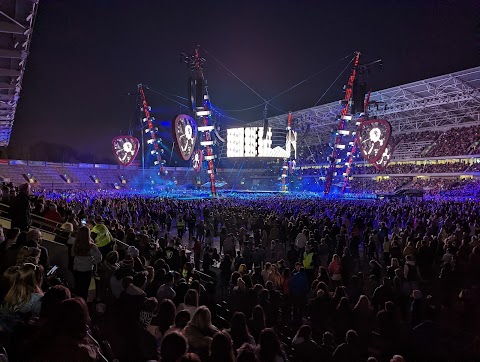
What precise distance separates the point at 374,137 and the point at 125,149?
916 inches

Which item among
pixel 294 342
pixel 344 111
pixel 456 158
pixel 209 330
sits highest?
pixel 344 111

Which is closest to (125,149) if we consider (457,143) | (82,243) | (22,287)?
(82,243)

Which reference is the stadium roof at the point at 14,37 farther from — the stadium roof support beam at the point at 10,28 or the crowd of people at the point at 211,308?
the crowd of people at the point at 211,308

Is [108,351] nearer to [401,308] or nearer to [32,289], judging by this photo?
[32,289]

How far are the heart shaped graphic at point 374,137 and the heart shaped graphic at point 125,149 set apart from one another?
21371mm

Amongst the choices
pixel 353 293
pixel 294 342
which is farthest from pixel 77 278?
pixel 353 293

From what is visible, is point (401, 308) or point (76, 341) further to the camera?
point (401, 308)

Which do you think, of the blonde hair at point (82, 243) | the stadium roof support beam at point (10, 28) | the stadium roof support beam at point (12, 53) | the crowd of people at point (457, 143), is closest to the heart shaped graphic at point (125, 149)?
the stadium roof support beam at point (12, 53)

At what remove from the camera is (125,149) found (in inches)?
1391

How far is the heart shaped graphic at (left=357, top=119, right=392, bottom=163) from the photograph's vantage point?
26.4 meters

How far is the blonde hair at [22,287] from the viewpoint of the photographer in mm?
3443

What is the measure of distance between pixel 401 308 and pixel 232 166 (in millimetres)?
80063

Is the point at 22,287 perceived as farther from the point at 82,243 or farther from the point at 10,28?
the point at 10,28

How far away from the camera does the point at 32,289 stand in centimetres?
355
